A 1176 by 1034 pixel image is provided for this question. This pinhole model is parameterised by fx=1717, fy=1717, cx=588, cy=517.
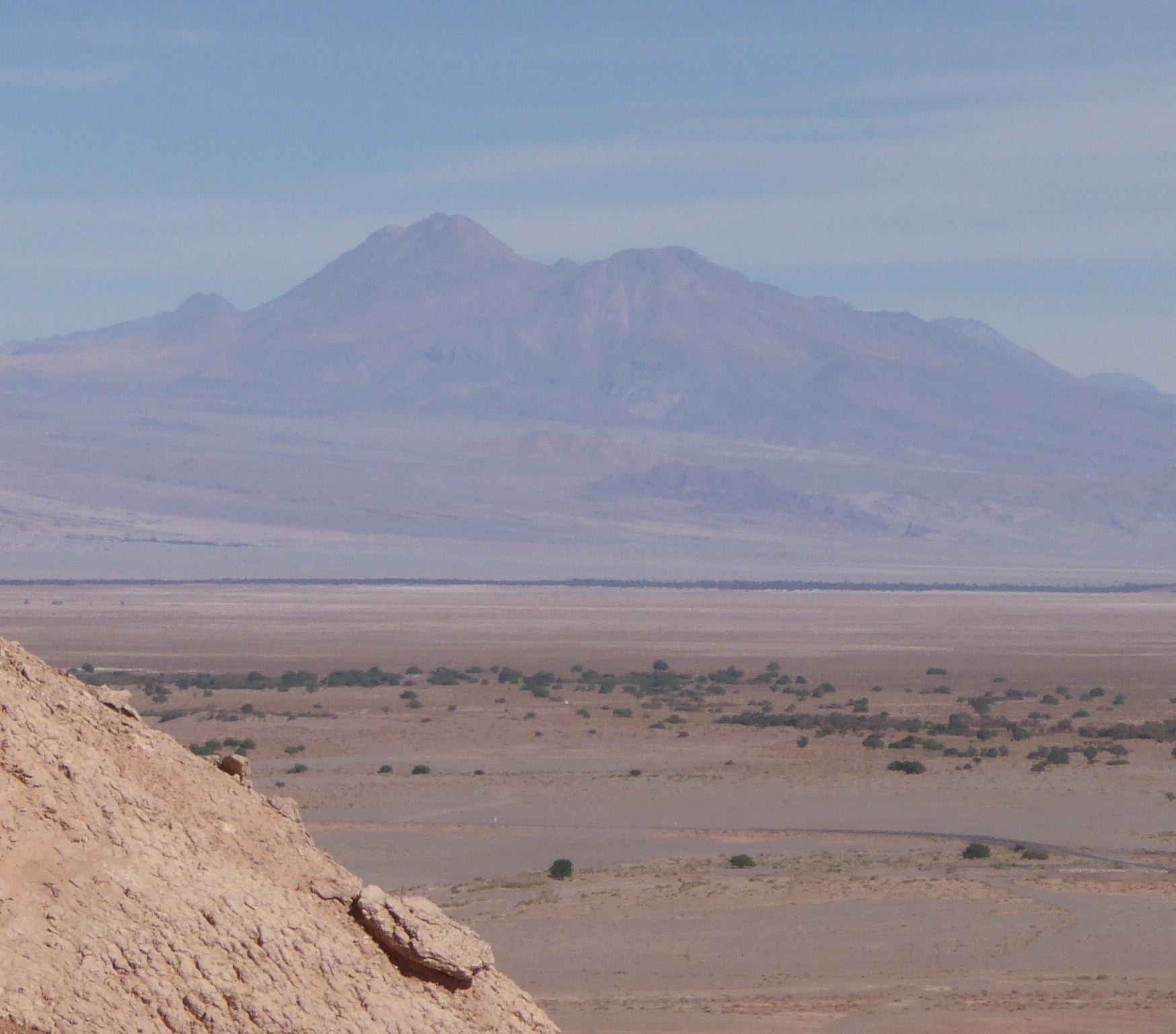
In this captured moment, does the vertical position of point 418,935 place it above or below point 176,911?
below

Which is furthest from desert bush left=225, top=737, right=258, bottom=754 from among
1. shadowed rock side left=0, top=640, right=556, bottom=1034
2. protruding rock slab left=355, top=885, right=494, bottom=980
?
protruding rock slab left=355, top=885, right=494, bottom=980

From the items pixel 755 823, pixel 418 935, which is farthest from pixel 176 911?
pixel 755 823

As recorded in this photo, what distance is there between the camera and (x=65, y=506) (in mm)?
180000

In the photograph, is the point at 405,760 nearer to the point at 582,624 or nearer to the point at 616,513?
the point at 582,624

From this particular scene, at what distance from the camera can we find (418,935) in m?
6.16

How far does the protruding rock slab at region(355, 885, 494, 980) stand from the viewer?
611 cm

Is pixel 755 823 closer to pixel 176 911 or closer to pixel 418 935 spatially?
pixel 418 935

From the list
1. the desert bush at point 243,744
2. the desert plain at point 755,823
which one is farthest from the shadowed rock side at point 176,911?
the desert bush at point 243,744

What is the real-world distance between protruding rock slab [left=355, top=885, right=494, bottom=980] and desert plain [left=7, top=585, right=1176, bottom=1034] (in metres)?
6.66

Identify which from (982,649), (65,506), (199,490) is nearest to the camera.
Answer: (982,649)

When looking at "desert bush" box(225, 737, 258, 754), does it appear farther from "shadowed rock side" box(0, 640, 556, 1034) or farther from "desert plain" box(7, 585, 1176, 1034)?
"shadowed rock side" box(0, 640, 556, 1034)

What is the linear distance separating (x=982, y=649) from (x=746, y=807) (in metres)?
45.8

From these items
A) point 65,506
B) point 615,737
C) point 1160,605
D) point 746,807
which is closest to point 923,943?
point 746,807

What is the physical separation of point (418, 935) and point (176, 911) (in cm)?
103
